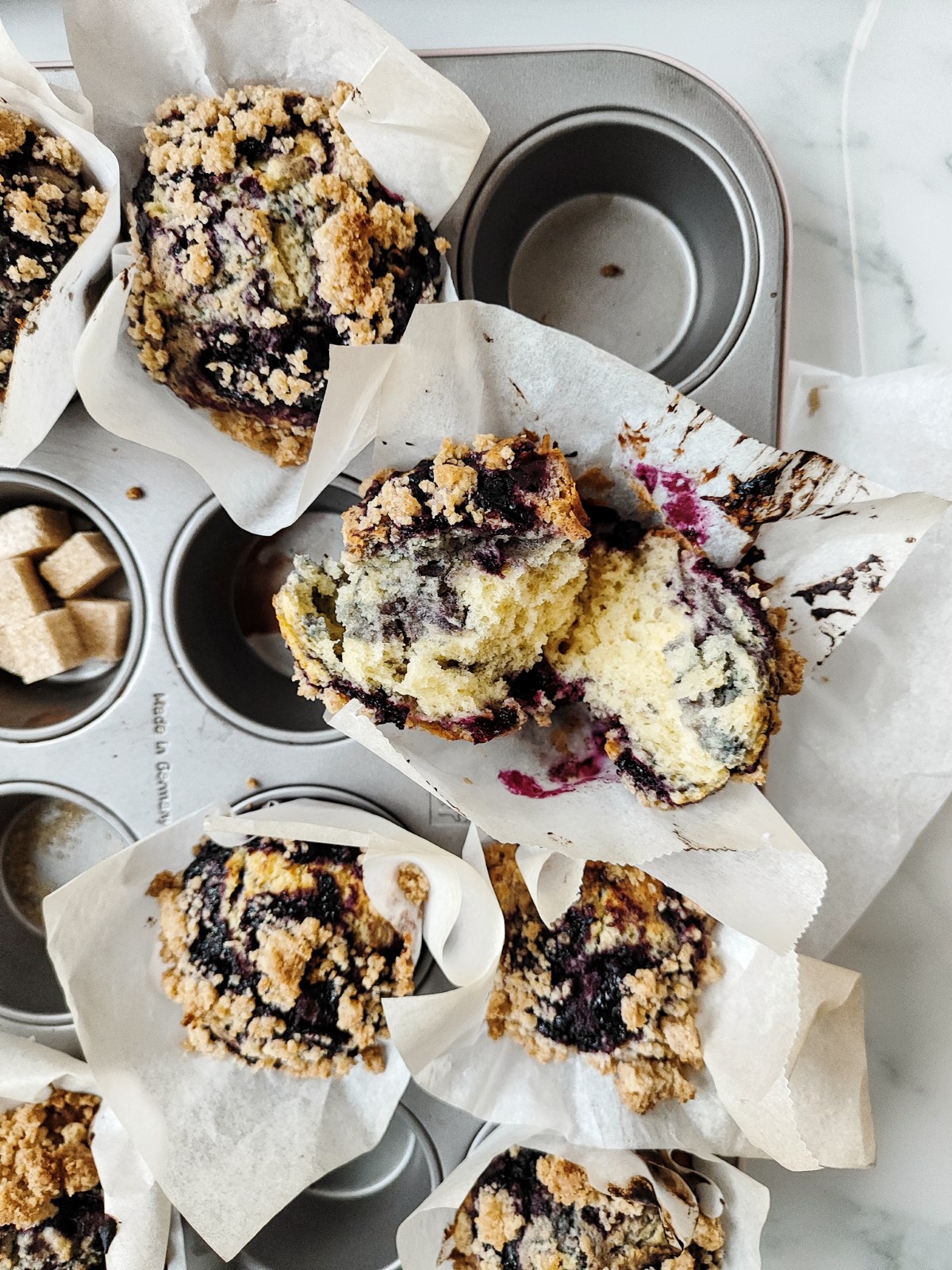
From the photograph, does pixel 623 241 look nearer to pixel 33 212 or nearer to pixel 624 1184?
pixel 33 212

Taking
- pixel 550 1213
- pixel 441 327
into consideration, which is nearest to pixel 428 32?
pixel 441 327

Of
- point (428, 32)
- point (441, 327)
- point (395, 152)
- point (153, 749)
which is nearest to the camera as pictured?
point (441, 327)

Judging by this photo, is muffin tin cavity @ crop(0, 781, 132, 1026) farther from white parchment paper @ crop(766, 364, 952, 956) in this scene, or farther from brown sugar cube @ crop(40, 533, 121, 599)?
white parchment paper @ crop(766, 364, 952, 956)

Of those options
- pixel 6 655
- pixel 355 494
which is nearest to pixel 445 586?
pixel 355 494

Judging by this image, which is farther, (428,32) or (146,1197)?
(428,32)

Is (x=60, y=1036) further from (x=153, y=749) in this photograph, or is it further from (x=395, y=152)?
(x=395, y=152)

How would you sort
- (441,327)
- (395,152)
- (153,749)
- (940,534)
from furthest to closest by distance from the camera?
(153,749)
(940,534)
(395,152)
(441,327)

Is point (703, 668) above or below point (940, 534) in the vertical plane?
below

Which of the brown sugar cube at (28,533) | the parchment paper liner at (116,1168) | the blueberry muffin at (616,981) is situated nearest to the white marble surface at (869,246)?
the blueberry muffin at (616,981)
